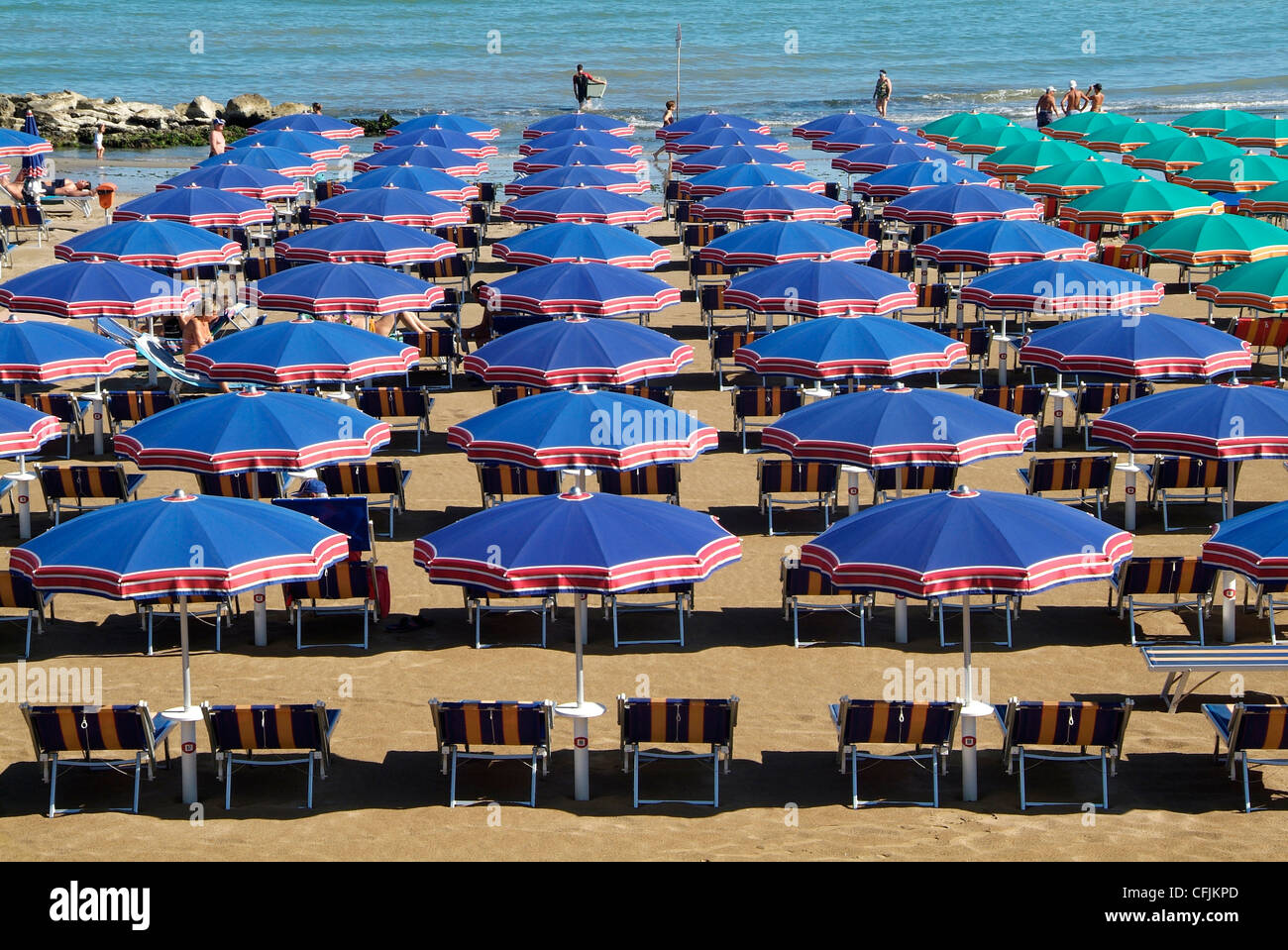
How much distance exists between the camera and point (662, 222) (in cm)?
2984

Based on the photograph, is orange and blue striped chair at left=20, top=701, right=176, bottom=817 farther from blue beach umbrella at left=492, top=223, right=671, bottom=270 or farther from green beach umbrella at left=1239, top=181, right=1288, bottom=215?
green beach umbrella at left=1239, top=181, right=1288, bottom=215

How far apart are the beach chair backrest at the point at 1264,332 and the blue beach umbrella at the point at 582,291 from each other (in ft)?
20.6

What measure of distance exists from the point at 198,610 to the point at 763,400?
19.8ft

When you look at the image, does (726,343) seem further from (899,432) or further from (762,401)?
(899,432)

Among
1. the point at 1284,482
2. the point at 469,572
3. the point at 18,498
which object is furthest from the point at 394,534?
the point at 1284,482

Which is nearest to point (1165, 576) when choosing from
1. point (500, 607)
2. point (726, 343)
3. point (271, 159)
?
point (500, 607)

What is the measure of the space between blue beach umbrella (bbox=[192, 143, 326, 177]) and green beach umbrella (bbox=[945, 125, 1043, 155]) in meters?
11.9

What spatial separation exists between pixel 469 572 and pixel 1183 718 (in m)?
4.43

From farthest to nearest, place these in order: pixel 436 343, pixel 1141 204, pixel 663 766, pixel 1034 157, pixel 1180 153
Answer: pixel 1180 153 → pixel 1034 157 → pixel 1141 204 → pixel 436 343 → pixel 663 766

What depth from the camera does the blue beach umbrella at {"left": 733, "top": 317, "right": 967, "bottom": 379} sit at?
14.1 metres

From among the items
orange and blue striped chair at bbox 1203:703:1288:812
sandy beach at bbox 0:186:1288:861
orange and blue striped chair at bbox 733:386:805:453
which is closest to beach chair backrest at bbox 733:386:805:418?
orange and blue striped chair at bbox 733:386:805:453

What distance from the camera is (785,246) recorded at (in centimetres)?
1900

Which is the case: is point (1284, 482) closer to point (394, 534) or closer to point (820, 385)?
point (820, 385)

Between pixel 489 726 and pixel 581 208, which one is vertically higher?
pixel 581 208
